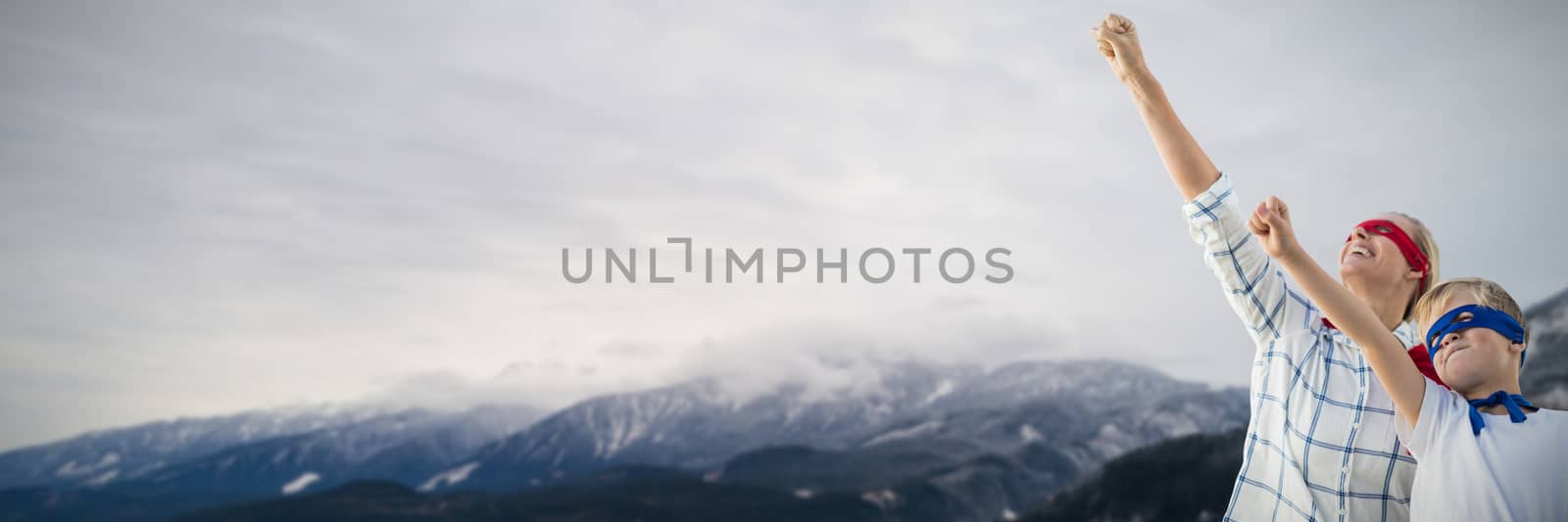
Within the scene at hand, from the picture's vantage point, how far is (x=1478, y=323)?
2.73 meters

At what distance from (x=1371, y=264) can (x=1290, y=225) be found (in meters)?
0.71

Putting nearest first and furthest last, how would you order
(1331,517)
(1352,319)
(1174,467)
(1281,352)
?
(1352,319) < (1331,517) < (1281,352) < (1174,467)

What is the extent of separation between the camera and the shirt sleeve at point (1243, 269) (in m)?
3.00

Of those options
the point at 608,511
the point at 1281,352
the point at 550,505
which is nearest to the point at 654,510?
the point at 608,511

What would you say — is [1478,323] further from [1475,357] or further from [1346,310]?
[1346,310]

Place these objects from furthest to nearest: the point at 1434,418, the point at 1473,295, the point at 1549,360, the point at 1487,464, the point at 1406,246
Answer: the point at 1549,360
the point at 1406,246
the point at 1473,295
the point at 1434,418
the point at 1487,464

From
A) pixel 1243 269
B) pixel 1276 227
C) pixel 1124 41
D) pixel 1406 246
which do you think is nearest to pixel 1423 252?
pixel 1406 246

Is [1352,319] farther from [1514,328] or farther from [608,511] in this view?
[608,511]

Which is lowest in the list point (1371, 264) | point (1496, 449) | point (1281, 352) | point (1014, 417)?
point (1014, 417)

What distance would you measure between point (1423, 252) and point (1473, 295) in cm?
31

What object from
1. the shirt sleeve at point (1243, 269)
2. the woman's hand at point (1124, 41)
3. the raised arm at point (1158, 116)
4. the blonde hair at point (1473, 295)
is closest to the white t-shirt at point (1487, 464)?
the blonde hair at point (1473, 295)

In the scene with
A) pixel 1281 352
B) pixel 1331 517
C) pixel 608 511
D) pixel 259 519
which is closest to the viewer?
pixel 1331 517

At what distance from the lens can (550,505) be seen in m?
173

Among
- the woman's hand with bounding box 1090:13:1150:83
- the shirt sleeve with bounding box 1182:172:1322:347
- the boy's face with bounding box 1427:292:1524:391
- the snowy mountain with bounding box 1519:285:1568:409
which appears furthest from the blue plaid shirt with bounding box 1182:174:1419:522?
the snowy mountain with bounding box 1519:285:1568:409
